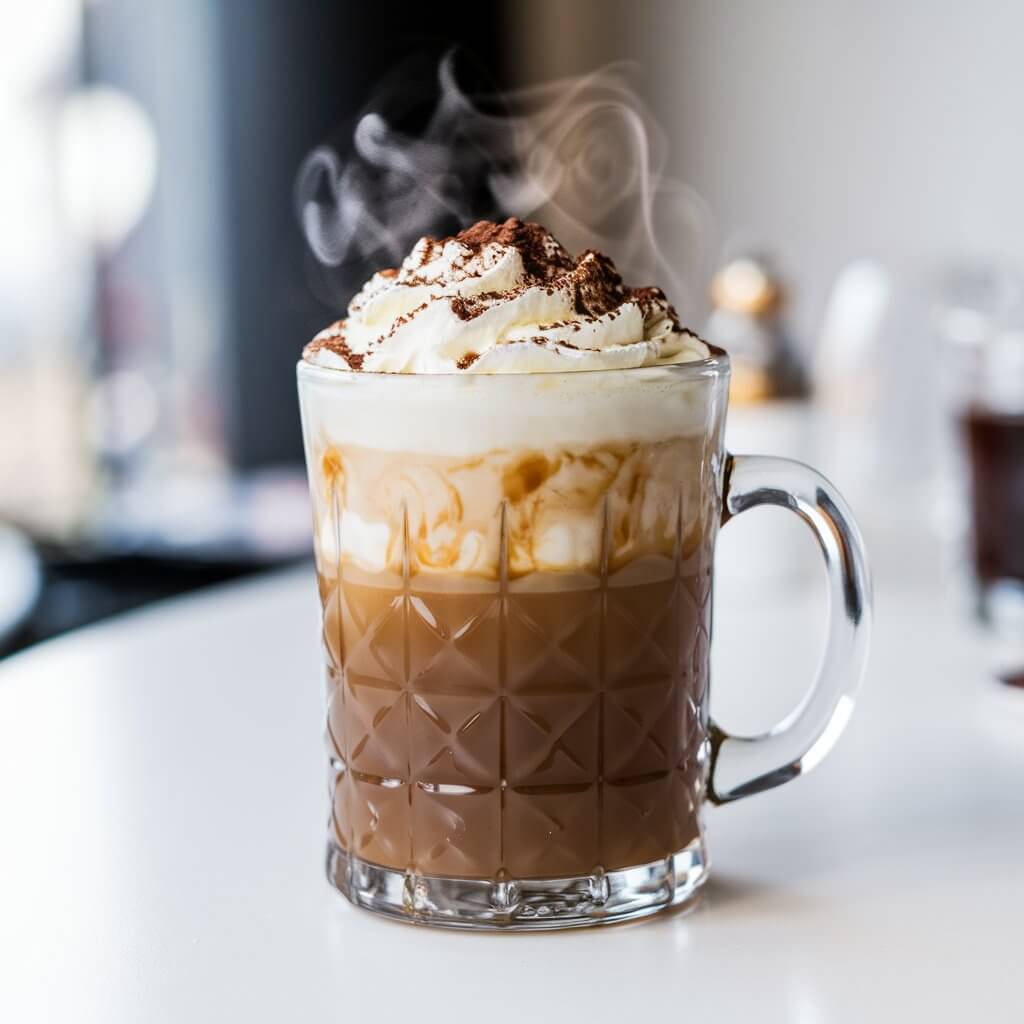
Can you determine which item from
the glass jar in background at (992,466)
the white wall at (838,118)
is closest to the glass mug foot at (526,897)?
the glass jar in background at (992,466)

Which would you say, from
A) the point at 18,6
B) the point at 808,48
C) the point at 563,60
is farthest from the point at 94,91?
the point at 808,48

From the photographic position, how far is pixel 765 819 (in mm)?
1060

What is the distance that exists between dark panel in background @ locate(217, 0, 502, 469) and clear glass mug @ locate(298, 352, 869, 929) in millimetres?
3408

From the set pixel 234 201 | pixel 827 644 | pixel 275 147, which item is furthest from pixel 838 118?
pixel 827 644

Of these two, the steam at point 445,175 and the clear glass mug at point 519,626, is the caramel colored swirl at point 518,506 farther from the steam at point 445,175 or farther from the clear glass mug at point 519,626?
the steam at point 445,175

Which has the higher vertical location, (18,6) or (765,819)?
(18,6)

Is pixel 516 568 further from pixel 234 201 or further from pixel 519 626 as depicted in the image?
pixel 234 201

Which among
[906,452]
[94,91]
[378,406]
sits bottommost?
[906,452]

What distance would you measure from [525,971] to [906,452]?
2186 millimetres

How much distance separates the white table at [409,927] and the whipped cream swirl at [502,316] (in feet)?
1.08

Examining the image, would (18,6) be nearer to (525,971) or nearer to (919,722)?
(919,722)

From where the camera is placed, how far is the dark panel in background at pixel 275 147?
13.8ft

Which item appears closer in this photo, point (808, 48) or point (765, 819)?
point (765, 819)

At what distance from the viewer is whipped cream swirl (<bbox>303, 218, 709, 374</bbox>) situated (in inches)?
32.7
